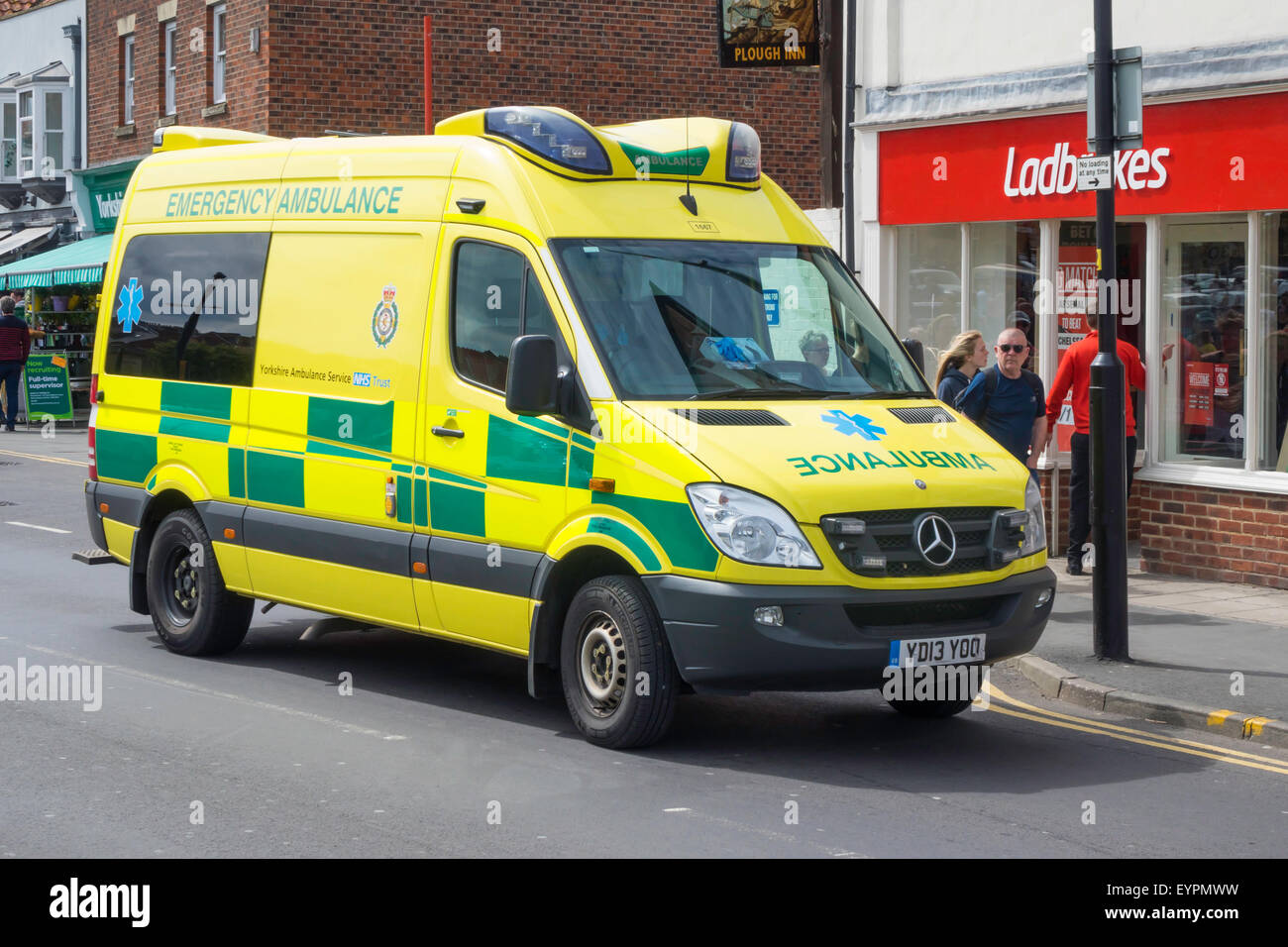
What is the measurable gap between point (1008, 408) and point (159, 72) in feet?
72.2

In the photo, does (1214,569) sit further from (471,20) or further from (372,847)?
(471,20)

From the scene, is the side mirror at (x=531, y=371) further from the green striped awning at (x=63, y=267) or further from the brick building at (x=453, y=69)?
the green striped awning at (x=63, y=267)

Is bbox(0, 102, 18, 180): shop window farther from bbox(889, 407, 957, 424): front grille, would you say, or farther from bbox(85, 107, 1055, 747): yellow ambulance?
bbox(889, 407, 957, 424): front grille

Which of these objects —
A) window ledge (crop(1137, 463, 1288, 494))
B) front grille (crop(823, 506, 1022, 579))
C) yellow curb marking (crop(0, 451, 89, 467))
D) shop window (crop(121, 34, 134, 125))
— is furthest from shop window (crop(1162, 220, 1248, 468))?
shop window (crop(121, 34, 134, 125))

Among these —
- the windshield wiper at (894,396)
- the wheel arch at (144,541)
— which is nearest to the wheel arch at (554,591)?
the windshield wiper at (894,396)

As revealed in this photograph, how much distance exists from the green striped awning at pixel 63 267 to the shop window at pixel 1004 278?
1785cm

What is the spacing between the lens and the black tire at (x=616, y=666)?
24.5 feet

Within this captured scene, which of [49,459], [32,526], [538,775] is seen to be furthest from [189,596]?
[49,459]

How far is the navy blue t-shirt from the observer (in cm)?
1229

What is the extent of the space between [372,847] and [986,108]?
9859 mm

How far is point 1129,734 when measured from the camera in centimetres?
845

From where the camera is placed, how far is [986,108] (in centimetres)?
1427

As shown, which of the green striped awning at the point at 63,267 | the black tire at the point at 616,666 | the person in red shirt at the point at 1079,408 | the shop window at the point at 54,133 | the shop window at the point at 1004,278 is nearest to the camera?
the black tire at the point at 616,666

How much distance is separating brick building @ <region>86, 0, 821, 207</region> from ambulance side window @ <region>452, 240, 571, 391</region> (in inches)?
701
